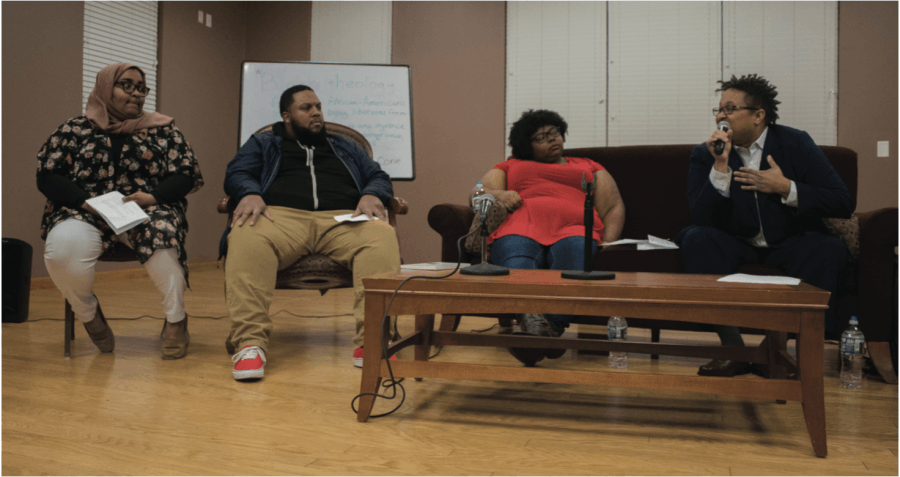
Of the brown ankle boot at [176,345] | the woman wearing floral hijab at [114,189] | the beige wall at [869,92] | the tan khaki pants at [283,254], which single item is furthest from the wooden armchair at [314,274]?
the beige wall at [869,92]

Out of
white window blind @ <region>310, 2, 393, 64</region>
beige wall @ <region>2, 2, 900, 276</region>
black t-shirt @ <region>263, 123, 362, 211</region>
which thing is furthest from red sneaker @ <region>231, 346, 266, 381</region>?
white window blind @ <region>310, 2, 393, 64</region>

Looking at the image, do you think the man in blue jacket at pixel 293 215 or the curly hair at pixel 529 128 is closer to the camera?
the man in blue jacket at pixel 293 215

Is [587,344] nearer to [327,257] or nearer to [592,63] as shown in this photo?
[327,257]

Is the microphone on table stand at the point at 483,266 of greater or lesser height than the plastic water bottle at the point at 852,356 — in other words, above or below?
above

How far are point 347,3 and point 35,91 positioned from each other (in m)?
Result: 2.55

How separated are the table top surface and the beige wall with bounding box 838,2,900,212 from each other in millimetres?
3619

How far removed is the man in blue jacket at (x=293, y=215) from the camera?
207 cm

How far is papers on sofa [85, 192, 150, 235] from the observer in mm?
2154

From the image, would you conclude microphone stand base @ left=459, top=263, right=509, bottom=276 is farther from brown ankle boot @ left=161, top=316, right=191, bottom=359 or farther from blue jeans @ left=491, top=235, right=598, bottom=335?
brown ankle boot @ left=161, top=316, right=191, bottom=359

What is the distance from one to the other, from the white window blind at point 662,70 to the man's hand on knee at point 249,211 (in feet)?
11.1

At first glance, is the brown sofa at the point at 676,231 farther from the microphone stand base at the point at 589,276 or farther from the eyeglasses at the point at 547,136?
the microphone stand base at the point at 589,276

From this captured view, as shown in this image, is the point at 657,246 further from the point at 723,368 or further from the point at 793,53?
the point at 793,53

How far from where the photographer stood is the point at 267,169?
2455 millimetres

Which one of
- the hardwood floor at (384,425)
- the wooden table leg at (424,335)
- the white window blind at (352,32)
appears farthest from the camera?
the white window blind at (352,32)
